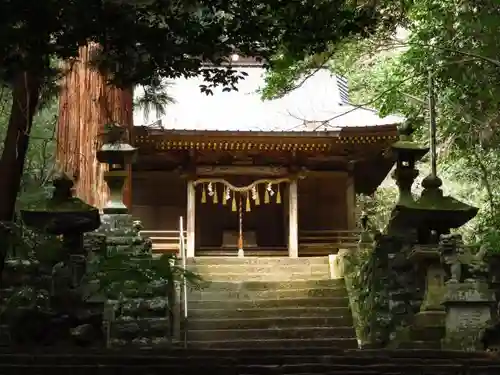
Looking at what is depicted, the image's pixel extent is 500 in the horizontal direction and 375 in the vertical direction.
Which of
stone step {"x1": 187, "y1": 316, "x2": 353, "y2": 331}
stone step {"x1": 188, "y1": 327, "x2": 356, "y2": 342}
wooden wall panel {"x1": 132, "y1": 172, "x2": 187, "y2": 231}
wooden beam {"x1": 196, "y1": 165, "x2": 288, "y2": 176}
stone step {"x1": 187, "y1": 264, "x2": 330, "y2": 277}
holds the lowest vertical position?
stone step {"x1": 188, "y1": 327, "x2": 356, "y2": 342}

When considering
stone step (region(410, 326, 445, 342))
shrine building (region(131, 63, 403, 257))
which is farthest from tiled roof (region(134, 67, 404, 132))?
stone step (region(410, 326, 445, 342))

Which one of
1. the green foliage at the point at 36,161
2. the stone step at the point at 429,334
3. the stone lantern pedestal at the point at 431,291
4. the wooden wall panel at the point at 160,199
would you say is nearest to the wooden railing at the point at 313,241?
the wooden wall panel at the point at 160,199

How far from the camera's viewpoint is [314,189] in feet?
68.7

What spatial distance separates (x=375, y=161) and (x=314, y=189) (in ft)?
5.41

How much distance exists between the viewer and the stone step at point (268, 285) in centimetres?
1492

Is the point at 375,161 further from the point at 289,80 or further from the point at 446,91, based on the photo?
the point at 289,80

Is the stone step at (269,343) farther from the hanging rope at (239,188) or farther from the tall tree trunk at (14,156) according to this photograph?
the hanging rope at (239,188)

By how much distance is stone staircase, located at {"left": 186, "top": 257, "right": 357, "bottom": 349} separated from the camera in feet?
41.5

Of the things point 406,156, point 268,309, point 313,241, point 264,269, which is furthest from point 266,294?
point 313,241

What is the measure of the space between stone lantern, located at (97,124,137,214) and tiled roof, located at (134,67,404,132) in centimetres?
583

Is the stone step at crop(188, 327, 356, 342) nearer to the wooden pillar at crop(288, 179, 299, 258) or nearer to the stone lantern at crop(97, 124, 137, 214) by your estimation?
the stone lantern at crop(97, 124, 137, 214)

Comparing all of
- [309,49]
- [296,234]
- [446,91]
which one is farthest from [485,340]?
[296,234]

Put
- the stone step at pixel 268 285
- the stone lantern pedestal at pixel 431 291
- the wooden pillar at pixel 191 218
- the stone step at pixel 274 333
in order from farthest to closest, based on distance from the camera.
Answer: the wooden pillar at pixel 191 218, the stone step at pixel 268 285, the stone step at pixel 274 333, the stone lantern pedestal at pixel 431 291

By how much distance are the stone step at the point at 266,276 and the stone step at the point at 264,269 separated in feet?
0.25
